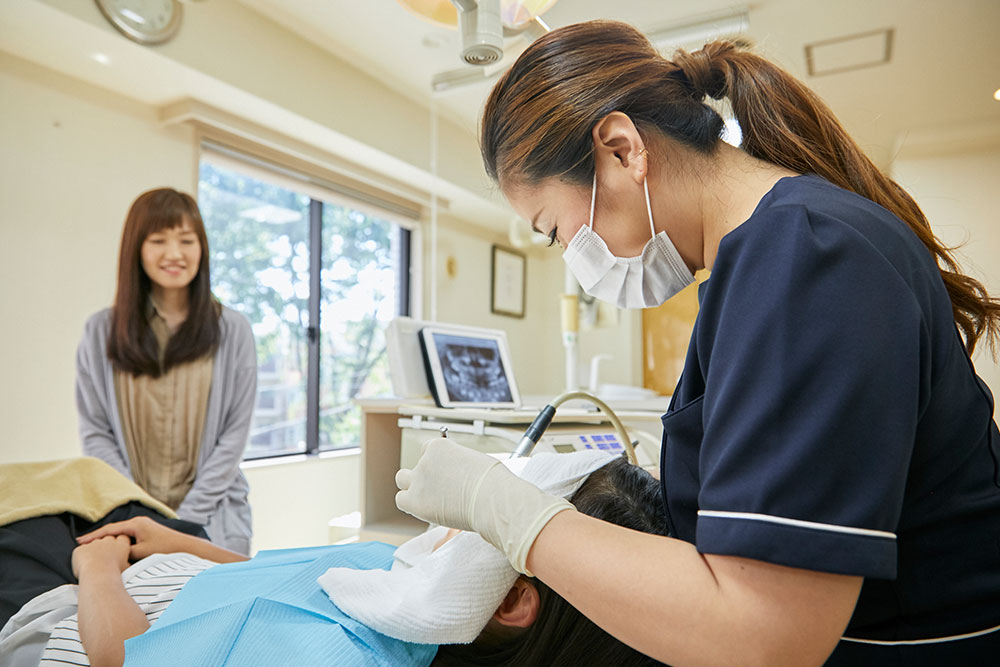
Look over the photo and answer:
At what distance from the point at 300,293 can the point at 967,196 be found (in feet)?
13.4

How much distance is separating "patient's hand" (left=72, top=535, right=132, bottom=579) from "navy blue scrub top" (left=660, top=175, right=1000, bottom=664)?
1147 millimetres

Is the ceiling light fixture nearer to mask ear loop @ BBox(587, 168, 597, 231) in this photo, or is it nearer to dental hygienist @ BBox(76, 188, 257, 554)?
mask ear loop @ BBox(587, 168, 597, 231)

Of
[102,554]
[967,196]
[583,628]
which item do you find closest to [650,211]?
[583,628]

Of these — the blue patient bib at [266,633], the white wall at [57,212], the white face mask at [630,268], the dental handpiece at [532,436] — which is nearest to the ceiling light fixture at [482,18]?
the white face mask at [630,268]

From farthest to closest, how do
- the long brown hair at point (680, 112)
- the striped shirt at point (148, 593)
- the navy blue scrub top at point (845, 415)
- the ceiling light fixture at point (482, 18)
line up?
the ceiling light fixture at point (482, 18), the striped shirt at point (148, 593), the long brown hair at point (680, 112), the navy blue scrub top at point (845, 415)

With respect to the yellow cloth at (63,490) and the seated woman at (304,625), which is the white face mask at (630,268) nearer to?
the seated woman at (304,625)

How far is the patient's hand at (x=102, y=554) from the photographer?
1.23 meters

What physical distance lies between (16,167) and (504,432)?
1.99 m

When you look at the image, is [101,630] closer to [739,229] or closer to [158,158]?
[739,229]

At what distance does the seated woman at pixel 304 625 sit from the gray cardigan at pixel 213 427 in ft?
2.76

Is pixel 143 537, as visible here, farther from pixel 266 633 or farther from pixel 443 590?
A: pixel 443 590

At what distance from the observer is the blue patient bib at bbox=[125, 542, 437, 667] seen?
30.9 inches

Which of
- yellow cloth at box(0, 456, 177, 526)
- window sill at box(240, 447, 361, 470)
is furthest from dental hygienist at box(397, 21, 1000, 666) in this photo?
window sill at box(240, 447, 361, 470)

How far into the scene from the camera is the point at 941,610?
658 mm
